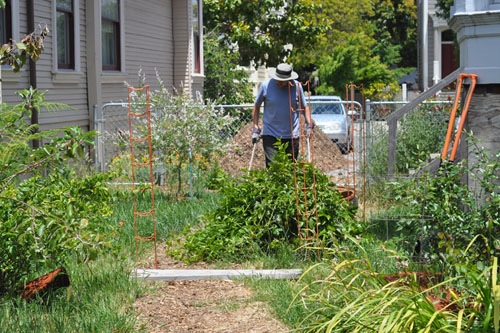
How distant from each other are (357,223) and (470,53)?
5.75ft

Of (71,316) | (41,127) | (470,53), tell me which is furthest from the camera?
(41,127)

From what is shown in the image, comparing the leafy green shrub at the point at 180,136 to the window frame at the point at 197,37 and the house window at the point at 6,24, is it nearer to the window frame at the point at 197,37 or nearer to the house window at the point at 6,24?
the house window at the point at 6,24

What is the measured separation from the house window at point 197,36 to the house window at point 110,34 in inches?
217

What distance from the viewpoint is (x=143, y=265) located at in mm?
7270

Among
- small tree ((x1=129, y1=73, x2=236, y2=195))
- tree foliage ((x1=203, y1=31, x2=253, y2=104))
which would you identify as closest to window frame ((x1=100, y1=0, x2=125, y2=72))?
small tree ((x1=129, y1=73, x2=236, y2=195))

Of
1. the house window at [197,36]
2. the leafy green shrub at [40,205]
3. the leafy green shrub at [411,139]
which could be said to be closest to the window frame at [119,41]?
the house window at [197,36]

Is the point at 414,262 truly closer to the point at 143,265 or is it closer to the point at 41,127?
the point at 143,265

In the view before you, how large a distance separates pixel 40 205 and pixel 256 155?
9245mm

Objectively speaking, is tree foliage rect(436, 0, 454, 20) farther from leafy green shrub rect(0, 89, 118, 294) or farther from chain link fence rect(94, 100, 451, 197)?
leafy green shrub rect(0, 89, 118, 294)

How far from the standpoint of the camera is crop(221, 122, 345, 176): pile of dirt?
48.5 ft

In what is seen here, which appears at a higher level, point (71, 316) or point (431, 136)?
point (431, 136)

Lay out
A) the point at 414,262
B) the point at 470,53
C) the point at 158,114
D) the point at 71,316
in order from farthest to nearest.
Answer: the point at 158,114 → the point at 470,53 → the point at 414,262 → the point at 71,316

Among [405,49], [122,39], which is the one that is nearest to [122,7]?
[122,39]

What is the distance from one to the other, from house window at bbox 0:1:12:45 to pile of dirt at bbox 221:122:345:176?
409 centimetres
